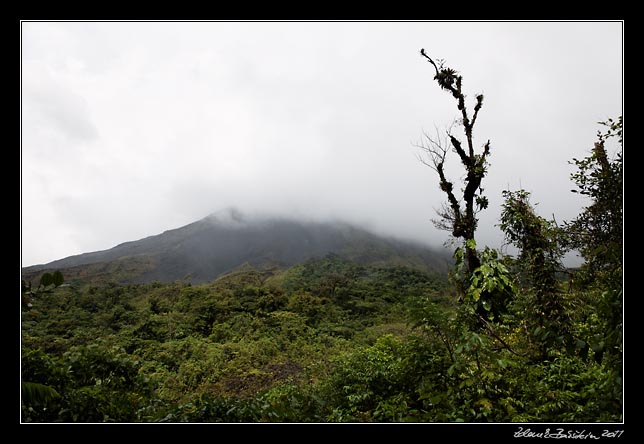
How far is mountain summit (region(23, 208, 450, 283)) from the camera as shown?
37781mm

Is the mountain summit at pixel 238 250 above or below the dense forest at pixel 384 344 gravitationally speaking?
above

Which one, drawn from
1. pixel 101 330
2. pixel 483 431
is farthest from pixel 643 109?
pixel 101 330

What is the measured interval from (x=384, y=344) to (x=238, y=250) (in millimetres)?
46387

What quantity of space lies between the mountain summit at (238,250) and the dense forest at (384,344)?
20.1 meters

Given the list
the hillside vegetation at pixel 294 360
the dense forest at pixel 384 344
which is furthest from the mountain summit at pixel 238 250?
the dense forest at pixel 384 344

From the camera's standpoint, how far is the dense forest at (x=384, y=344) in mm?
3002

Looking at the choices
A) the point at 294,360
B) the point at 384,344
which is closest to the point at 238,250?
the point at 294,360

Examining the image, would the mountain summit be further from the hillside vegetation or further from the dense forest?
the dense forest

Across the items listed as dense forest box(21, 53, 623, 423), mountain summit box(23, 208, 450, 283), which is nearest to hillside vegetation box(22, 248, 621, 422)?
dense forest box(21, 53, 623, 423)

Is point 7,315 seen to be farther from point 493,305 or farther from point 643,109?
point 493,305

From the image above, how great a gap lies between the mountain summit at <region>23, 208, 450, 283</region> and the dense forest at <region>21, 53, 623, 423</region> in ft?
66.1

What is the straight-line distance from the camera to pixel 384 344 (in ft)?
22.3

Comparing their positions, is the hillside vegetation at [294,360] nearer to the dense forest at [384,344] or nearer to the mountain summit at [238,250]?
the dense forest at [384,344]

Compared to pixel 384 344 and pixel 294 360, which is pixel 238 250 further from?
pixel 384 344
